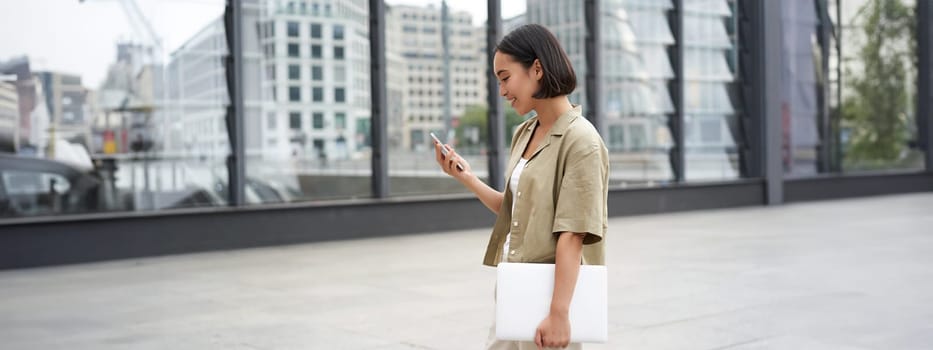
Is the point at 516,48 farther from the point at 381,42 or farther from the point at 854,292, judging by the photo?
the point at 381,42

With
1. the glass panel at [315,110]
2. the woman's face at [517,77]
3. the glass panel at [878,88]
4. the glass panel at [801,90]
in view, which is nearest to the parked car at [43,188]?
the glass panel at [315,110]

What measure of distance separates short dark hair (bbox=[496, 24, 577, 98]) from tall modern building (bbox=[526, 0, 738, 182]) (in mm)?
13436

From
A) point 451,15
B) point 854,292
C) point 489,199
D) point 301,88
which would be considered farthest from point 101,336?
point 451,15

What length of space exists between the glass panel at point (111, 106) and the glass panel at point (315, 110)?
0.56 metres

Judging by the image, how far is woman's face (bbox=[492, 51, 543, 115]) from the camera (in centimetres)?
277

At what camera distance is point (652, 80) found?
18000mm

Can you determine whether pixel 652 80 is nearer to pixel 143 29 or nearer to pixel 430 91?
pixel 430 91

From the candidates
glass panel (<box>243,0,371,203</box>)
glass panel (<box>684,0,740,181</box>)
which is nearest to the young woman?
glass panel (<box>243,0,371,203</box>)

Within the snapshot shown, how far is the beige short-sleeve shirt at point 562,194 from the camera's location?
2682 millimetres

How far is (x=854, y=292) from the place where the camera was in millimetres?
7996

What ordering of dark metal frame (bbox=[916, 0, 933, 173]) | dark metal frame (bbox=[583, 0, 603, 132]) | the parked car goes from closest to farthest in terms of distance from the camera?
the parked car → dark metal frame (bbox=[583, 0, 603, 132]) → dark metal frame (bbox=[916, 0, 933, 173])

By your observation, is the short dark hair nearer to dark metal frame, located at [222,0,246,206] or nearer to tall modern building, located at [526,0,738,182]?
dark metal frame, located at [222,0,246,206]

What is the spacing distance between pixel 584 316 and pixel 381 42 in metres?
11.8

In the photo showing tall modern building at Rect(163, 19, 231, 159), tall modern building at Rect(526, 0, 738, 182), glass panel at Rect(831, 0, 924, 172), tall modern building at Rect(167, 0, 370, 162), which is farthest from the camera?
glass panel at Rect(831, 0, 924, 172)
